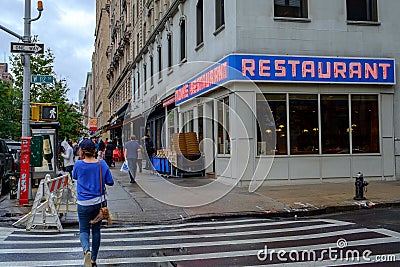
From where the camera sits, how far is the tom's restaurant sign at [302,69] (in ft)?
51.5

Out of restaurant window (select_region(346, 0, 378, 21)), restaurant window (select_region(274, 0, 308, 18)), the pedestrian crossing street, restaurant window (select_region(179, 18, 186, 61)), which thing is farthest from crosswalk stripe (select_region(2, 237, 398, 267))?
restaurant window (select_region(179, 18, 186, 61))

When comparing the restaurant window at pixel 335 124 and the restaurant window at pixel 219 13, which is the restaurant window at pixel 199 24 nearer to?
the restaurant window at pixel 219 13

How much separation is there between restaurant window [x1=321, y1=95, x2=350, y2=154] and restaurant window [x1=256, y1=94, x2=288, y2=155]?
1.52m

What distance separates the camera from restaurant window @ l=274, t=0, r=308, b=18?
655 inches

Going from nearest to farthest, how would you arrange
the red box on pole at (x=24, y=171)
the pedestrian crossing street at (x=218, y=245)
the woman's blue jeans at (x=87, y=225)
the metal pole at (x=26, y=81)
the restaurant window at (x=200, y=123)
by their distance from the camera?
the woman's blue jeans at (x=87, y=225) < the pedestrian crossing street at (x=218, y=245) < the red box on pole at (x=24, y=171) < the metal pole at (x=26, y=81) < the restaurant window at (x=200, y=123)

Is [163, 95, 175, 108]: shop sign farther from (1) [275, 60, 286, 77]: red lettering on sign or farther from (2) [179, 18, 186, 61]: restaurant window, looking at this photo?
(1) [275, 60, 286, 77]: red lettering on sign

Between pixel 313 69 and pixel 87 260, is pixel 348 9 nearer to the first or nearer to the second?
pixel 313 69

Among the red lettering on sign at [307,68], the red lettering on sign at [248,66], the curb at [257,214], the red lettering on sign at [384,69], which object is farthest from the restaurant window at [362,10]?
the curb at [257,214]

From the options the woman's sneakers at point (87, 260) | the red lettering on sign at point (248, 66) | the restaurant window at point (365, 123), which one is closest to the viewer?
the woman's sneakers at point (87, 260)

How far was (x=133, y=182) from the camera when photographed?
18438mm

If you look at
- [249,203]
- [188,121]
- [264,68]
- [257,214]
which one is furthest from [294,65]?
[188,121]

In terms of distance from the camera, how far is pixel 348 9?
57.2ft

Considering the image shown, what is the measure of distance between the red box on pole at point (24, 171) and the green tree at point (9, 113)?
18710 mm

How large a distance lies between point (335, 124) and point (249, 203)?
620 cm
